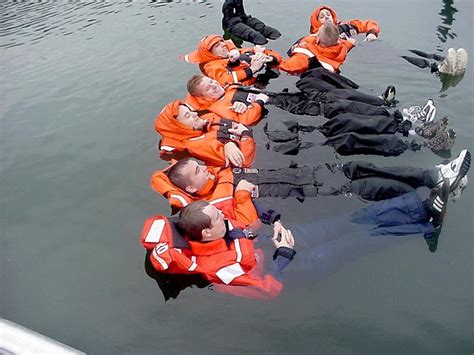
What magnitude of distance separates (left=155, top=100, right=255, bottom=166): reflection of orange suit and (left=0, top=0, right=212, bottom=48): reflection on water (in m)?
6.19

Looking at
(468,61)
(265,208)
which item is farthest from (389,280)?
(468,61)

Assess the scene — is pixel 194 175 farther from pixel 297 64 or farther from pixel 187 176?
pixel 297 64

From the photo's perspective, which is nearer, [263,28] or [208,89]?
[208,89]

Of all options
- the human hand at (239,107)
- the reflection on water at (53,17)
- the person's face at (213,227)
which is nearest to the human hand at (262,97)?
the human hand at (239,107)

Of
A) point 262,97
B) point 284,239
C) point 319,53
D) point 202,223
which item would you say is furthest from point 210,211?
point 319,53

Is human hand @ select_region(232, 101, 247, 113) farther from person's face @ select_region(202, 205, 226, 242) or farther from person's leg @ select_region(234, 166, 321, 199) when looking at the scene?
person's face @ select_region(202, 205, 226, 242)

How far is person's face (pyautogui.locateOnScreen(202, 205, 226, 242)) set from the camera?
156 inches

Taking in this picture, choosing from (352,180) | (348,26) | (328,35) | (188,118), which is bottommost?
(352,180)

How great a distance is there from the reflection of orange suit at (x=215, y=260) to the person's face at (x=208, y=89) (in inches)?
121

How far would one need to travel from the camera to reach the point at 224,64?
780cm

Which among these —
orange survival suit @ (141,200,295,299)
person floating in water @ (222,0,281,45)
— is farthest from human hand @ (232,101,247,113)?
person floating in water @ (222,0,281,45)

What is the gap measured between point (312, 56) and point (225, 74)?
1.57 m

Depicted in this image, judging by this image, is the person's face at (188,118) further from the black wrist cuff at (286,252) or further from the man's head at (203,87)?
the black wrist cuff at (286,252)

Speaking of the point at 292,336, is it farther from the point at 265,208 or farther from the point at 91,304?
the point at 91,304
